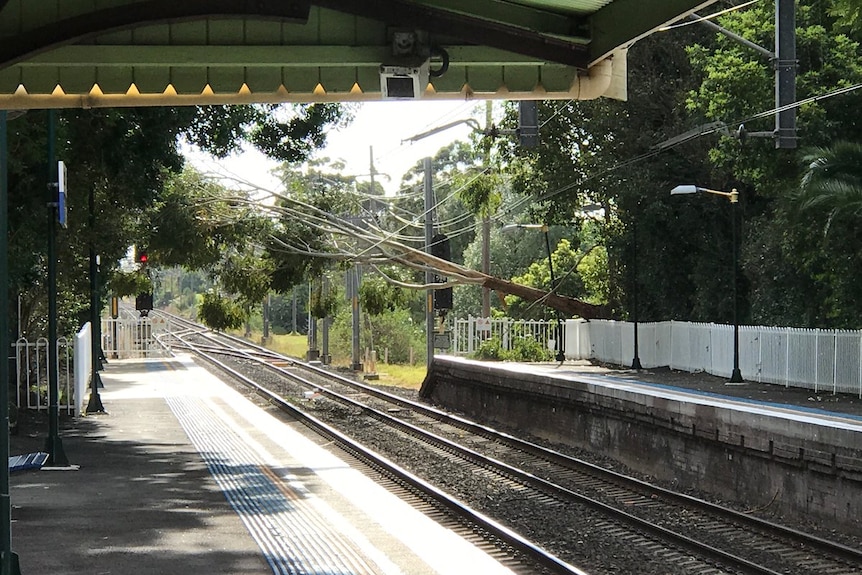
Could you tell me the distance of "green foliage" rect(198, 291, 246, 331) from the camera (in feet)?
132

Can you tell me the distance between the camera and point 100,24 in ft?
20.9

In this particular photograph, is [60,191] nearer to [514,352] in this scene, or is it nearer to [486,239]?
[514,352]

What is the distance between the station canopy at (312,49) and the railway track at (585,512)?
4579 millimetres

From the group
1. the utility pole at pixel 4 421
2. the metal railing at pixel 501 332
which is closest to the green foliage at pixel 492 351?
the metal railing at pixel 501 332

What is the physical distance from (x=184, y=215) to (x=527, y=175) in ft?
40.6

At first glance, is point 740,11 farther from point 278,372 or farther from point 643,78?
point 278,372

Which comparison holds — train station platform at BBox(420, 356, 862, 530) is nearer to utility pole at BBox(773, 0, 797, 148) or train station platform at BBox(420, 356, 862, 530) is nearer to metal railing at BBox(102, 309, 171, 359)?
utility pole at BBox(773, 0, 797, 148)

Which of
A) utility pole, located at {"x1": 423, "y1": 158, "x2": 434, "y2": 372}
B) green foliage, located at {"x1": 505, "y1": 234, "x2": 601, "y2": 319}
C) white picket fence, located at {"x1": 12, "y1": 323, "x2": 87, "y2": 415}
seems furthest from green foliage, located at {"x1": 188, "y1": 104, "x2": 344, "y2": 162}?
green foliage, located at {"x1": 505, "y1": 234, "x2": 601, "y2": 319}

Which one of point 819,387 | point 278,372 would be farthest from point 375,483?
point 278,372

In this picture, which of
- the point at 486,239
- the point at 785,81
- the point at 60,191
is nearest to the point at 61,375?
the point at 60,191

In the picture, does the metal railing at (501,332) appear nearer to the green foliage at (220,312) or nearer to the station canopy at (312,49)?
the green foliage at (220,312)

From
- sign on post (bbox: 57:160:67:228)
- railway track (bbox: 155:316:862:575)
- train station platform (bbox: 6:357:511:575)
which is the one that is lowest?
railway track (bbox: 155:316:862:575)

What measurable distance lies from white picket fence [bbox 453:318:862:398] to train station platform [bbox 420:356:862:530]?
71 centimetres

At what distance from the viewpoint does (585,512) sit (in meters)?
13.9
